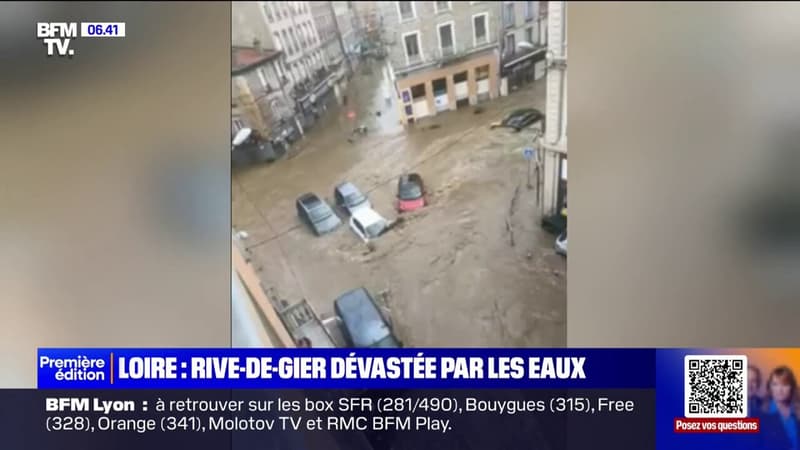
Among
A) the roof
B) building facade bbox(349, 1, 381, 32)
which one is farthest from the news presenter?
the roof

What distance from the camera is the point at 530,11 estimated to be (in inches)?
38.7

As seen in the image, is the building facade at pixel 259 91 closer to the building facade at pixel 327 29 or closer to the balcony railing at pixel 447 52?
the building facade at pixel 327 29

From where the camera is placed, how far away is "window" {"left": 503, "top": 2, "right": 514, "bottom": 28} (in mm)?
993

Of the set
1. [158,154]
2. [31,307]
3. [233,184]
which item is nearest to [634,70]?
[233,184]

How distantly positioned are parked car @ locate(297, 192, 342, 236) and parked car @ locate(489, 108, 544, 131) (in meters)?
0.33

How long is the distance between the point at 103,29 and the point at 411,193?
0.59 metres

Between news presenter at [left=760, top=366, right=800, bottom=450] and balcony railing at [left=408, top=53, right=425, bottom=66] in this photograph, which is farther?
balcony railing at [left=408, top=53, right=425, bottom=66]

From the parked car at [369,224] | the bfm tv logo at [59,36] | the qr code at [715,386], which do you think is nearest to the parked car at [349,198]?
the parked car at [369,224]

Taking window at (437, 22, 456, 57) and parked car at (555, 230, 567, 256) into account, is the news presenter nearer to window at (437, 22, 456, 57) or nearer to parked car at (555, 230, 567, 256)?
parked car at (555, 230, 567, 256)

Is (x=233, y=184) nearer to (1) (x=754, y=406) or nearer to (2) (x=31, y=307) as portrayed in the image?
(2) (x=31, y=307)

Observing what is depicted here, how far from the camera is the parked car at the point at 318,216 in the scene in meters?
0.99

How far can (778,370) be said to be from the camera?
0.93 m

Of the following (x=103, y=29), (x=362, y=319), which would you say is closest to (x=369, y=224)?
Result: (x=362, y=319)

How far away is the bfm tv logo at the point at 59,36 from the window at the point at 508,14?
73 cm
